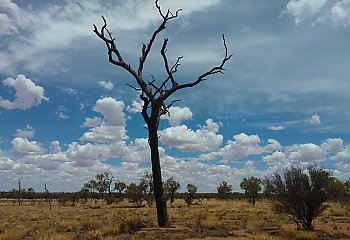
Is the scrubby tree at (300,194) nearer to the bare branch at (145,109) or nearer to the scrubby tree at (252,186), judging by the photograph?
the bare branch at (145,109)

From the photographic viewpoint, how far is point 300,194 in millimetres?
16281

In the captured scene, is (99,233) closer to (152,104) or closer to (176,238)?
(176,238)

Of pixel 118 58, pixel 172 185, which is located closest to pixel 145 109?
pixel 118 58

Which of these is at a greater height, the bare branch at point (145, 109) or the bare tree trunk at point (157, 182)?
the bare branch at point (145, 109)

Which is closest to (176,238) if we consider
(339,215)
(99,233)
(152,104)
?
(99,233)

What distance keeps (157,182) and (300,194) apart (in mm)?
6475

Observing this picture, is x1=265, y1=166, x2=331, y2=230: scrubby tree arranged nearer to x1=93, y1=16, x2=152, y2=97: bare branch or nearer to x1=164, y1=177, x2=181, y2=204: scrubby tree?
x1=93, y1=16, x2=152, y2=97: bare branch

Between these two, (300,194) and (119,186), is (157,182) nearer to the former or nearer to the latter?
(300,194)

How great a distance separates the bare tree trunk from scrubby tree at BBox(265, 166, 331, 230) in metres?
5.55

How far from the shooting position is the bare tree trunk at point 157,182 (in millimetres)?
16016

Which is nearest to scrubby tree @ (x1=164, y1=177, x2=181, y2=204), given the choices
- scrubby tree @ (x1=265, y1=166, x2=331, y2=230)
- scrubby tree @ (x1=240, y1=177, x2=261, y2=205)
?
scrubby tree @ (x1=240, y1=177, x2=261, y2=205)

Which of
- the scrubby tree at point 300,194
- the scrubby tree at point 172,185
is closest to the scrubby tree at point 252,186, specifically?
the scrubby tree at point 172,185

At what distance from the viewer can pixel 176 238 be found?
13125 mm

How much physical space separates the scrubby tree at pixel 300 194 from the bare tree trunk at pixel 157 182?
219 inches
